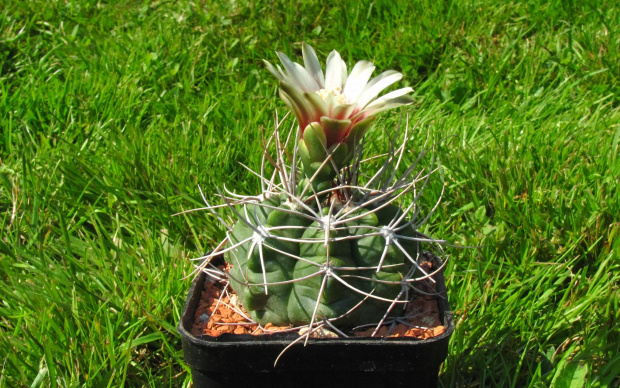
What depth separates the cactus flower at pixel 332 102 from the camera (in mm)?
1170

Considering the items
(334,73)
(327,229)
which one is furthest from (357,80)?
(327,229)

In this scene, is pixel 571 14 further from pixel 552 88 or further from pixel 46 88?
pixel 46 88

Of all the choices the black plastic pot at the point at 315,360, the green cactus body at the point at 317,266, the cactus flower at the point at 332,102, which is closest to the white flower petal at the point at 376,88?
the cactus flower at the point at 332,102

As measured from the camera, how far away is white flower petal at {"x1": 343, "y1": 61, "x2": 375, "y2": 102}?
49.9 inches

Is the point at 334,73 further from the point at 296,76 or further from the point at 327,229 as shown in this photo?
the point at 327,229

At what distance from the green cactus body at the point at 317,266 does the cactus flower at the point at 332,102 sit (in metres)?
0.11

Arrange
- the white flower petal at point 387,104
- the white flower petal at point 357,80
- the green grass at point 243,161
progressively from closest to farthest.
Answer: the white flower petal at point 387,104
the white flower petal at point 357,80
the green grass at point 243,161

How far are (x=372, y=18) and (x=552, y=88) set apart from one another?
2.77ft

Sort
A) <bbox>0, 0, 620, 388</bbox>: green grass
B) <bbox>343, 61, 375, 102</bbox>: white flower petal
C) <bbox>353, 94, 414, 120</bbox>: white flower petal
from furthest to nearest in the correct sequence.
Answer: <bbox>0, 0, 620, 388</bbox>: green grass
<bbox>343, 61, 375, 102</bbox>: white flower petal
<bbox>353, 94, 414, 120</bbox>: white flower petal

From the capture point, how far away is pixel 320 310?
125 centimetres

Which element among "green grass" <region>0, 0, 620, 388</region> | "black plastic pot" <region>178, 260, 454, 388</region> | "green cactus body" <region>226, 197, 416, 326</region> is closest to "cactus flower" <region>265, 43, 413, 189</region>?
"green cactus body" <region>226, 197, 416, 326</region>

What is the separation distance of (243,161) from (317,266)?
1162 mm

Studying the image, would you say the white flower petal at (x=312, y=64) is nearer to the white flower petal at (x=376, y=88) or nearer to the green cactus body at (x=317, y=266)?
the white flower petal at (x=376, y=88)

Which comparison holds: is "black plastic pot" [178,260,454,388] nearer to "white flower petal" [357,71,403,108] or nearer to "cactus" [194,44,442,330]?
"cactus" [194,44,442,330]
